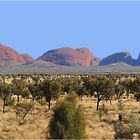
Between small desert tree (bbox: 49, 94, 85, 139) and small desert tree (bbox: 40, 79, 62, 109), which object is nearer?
small desert tree (bbox: 49, 94, 85, 139)

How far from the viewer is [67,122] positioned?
73.6 ft

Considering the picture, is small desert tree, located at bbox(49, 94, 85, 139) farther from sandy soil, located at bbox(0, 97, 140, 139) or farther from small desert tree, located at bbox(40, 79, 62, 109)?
small desert tree, located at bbox(40, 79, 62, 109)

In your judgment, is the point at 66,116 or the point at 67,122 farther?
the point at 66,116

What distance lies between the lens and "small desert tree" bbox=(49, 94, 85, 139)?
22.0 meters

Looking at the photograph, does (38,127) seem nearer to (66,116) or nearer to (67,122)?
(66,116)

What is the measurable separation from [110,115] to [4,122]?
9279 millimetres

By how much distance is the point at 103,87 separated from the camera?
52.1 m

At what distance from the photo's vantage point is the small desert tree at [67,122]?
21984mm

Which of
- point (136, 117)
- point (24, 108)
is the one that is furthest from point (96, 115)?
point (136, 117)

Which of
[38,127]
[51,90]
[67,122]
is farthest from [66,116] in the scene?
[51,90]

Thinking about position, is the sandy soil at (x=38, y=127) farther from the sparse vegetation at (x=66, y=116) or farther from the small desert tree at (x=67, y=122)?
the small desert tree at (x=67, y=122)

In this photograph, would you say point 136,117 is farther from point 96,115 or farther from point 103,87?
point 103,87

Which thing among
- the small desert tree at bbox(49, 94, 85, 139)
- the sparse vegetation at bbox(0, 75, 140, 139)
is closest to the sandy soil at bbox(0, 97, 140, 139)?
the sparse vegetation at bbox(0, 75, 140, 139)

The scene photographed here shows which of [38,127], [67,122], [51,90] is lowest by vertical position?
[38,127]
